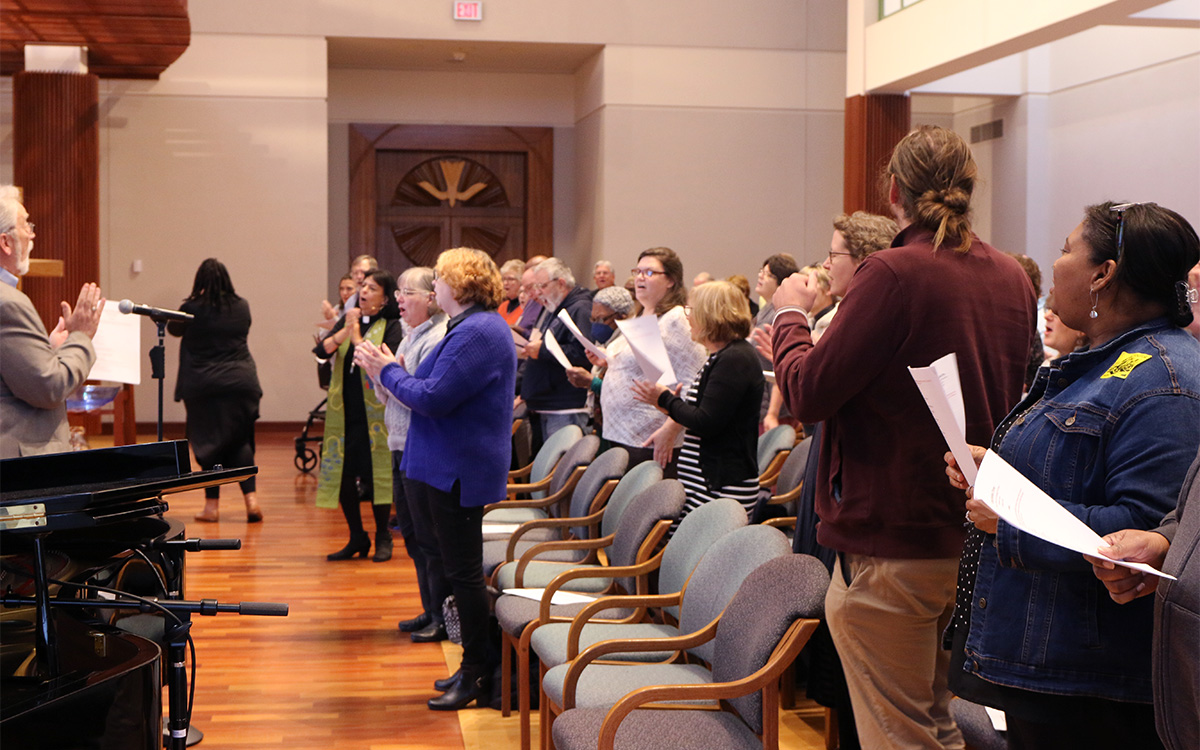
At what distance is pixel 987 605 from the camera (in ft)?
5.94

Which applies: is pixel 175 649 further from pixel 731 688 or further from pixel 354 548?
pixel 354 548

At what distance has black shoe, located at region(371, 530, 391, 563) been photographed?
5.95m

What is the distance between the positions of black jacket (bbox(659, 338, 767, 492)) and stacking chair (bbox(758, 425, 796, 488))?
0.92m

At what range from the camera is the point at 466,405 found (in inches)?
144

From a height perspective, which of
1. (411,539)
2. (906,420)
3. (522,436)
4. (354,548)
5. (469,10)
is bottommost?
(354,548)

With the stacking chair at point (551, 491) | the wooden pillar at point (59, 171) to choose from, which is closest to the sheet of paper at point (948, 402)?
the stacking chair at point (551, 491)

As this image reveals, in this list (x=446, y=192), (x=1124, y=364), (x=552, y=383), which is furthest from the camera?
(x=446, y=192)

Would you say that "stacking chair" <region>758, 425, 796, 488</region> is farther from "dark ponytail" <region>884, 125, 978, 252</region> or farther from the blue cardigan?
"dark ponytail" <region>884, 125, 978, 252</region>

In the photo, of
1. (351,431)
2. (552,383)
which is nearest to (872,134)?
(552,383)

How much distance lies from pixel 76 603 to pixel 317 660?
2.66m

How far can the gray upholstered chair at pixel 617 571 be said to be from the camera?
321cm

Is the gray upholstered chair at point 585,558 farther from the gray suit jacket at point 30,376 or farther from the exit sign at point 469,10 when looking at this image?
the exit sign at point 469,10

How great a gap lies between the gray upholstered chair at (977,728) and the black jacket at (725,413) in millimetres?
1413

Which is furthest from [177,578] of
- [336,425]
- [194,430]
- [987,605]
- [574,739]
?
[194,430]
